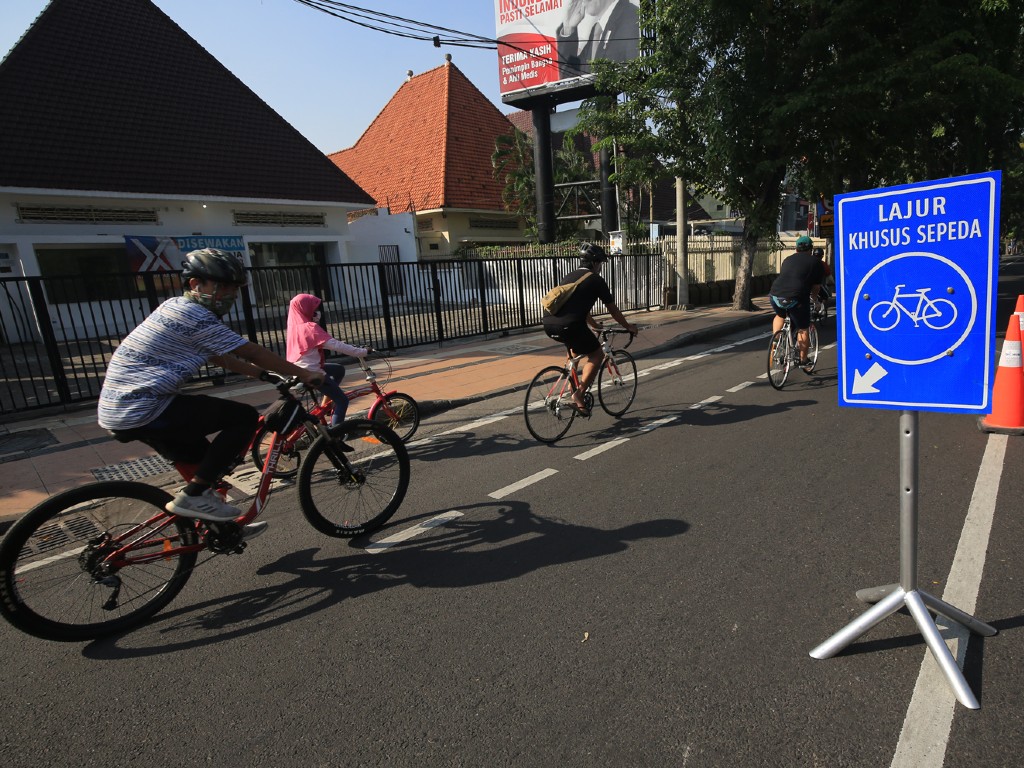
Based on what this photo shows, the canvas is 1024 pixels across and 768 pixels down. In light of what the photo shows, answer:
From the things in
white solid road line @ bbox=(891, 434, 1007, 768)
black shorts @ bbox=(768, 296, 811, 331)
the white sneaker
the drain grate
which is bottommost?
white solid road line @ bbox=(891, 434, 1007, 768)

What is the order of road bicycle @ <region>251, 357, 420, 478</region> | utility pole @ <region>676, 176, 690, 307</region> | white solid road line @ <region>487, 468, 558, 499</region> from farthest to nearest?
utility pole @ <region>676, 176, 690, 307</region>
white solid road line @ <region>487, 468, 558, 499</region>
road bicycle @ <region>251, 357, 420, 478</region>

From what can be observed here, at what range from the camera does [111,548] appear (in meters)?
3.00

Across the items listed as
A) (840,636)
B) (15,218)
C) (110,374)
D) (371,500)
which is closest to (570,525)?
(371,500)

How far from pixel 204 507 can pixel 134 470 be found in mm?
3040

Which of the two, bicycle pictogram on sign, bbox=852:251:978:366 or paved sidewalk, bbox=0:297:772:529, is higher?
bicycle pictogram on sign, bbox=852:251:978:366

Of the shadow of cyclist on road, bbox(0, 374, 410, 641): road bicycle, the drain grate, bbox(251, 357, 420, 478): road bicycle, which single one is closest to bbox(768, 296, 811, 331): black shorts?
the shadow of cyclist on road

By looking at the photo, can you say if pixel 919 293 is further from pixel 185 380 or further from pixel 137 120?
pixel 137 120

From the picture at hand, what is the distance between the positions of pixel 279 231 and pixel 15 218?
6591 mm

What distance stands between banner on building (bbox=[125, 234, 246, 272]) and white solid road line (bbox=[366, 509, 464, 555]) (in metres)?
14.0

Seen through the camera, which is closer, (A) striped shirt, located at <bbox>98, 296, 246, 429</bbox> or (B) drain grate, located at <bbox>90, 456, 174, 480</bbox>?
(A) striped shirt, located at <bbox>98, 296, 246, 429</bbox>

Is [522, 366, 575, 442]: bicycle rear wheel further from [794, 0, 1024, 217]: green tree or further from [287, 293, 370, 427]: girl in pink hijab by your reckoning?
[794, 0, 1024, 217]: green tree

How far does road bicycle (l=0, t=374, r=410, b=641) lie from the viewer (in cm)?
278

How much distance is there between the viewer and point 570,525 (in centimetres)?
385

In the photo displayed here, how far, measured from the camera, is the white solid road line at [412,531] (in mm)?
3730
